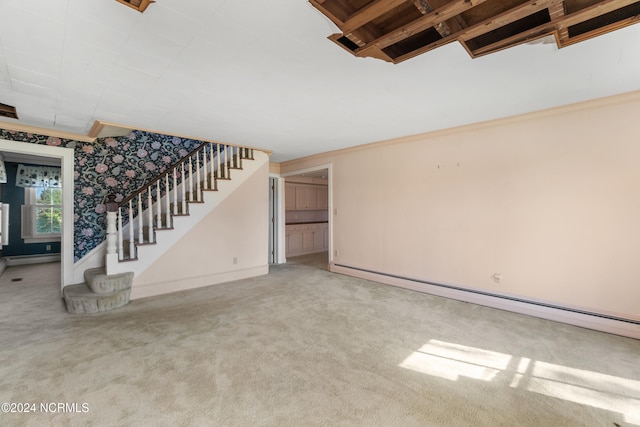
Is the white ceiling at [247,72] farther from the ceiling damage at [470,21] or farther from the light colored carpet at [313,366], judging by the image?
the light colored carpet at [313,366]

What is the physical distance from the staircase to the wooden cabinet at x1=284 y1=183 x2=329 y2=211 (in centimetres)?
225

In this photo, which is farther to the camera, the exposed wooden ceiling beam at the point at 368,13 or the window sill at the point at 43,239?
the window sill at the point at 43,239

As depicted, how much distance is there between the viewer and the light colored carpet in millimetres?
1674

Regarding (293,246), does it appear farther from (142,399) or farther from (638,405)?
(638,405)

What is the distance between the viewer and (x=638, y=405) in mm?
1755

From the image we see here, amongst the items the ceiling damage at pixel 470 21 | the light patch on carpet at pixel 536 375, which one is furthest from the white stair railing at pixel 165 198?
the light patch on carpet at pixel 536 375

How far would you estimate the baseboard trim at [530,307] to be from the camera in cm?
272

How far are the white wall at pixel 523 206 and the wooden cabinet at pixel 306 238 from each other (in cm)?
290

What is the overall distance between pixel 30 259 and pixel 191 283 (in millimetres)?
5108

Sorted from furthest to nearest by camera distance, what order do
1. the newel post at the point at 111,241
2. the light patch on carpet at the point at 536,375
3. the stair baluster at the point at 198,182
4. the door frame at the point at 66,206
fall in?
1. the stair baluster at the point at 198,182
2. the door frame at the point at 66,206
3. the newel post at the point at 111,241
4. the light patch on carpet at the point at 536,375

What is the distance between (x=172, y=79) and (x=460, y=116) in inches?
125

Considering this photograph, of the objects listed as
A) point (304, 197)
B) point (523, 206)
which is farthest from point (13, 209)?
point (523, 206)

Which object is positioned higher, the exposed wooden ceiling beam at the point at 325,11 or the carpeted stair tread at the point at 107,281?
the exposed wooden ceiling beam at the point at 325,11

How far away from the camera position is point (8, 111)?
9.84ft
